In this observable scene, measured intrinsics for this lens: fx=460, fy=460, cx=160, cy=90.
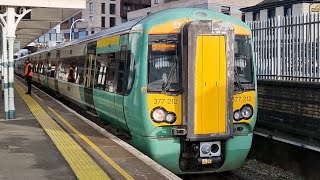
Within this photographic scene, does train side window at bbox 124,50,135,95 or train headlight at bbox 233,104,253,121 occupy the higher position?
train side window at bbox 124,50,135,95

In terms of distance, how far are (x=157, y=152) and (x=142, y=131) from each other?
413 mm

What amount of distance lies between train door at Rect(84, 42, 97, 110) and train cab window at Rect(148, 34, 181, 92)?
4394 mm

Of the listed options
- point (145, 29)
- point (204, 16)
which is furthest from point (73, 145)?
point (204, 16)

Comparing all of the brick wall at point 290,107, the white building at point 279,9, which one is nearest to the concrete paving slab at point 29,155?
the brick wall at point 290,107

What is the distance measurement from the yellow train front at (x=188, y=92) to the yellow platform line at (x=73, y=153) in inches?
41.3

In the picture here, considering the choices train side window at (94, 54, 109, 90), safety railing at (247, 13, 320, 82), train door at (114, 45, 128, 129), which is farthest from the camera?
train side window at (94, 54, 109, 90)

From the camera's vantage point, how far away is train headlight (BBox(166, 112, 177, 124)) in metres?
7.26

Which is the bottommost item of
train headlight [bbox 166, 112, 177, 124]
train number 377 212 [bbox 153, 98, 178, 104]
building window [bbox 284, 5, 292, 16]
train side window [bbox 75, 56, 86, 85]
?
train headlight [bbox 166, 112, 177, 124]

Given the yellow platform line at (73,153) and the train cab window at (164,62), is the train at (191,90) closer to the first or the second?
the train cab window at (164,62)

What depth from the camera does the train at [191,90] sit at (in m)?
7.18

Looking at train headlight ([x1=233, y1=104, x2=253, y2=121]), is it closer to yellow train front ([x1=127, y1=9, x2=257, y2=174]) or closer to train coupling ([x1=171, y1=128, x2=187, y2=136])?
yellow train front ([x1=127, y1=9, x2=257, y2=174])

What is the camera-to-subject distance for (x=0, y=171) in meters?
6.41

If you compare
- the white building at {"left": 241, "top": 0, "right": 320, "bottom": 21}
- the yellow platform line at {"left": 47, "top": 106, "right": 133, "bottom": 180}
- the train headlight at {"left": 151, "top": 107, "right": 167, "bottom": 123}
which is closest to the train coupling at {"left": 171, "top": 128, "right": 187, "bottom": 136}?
the train headlight at {"left": 151, "top": 107, "right": 167, "bottom": 123}

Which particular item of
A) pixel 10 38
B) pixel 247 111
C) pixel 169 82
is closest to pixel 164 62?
pixel 169 82
